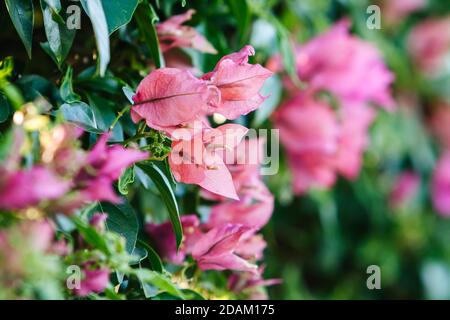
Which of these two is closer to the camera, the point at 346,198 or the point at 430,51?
the point at 346,198

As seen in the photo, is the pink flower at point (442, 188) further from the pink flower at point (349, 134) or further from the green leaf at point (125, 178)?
the green leaf at point (125, 178)

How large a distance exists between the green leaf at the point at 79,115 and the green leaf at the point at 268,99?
0.32 meters

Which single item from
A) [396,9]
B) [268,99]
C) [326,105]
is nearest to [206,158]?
[268,99]

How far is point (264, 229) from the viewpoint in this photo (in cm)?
114

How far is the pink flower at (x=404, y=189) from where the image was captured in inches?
55.7

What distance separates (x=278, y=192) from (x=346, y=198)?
32cm

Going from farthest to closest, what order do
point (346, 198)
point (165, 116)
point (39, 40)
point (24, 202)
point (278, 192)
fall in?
1. point (346, 198)
2. point (278, 192)
3. point (39, 40)
4. point (165, 116)
5. point (24, 202)

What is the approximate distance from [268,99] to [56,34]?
0.36m

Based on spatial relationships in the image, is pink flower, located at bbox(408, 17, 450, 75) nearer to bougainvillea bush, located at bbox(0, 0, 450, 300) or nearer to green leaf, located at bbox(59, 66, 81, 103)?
bougainvillea bush, located at bbox(0, 0, 450, 300)

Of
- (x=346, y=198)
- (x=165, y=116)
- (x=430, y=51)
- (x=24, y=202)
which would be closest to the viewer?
(x=24, y=202)

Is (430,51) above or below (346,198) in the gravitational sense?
above

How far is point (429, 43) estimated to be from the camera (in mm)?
1581
